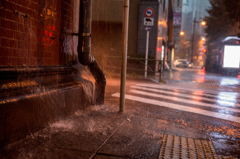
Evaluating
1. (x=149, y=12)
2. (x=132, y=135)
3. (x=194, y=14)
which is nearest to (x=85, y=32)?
(x=132, y=135)

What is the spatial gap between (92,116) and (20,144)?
172cm

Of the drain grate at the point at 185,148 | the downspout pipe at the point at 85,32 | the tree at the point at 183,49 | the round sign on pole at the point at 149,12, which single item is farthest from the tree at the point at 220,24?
the tree at the point at 183,49

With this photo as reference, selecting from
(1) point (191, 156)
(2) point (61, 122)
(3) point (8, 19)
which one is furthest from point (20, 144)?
(1) point (191, 156)

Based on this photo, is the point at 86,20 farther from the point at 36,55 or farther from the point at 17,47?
the point at 17,47

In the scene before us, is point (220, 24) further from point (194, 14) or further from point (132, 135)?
point (194, 14)

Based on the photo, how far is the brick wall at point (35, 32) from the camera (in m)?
3.15

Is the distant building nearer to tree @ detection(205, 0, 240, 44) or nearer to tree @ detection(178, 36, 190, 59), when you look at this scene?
tree @ detection(178, 36, 190, 59)

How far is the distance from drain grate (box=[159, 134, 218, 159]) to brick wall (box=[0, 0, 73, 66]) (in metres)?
2.48

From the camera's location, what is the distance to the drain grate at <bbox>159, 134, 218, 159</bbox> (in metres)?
2.96

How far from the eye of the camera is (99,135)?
3.47 metres

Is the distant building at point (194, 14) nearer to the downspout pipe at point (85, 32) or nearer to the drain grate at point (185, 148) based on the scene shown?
the downspout pipe at point (85, 32)

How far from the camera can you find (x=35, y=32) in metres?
3.78

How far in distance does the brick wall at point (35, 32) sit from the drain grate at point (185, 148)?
8.14 feet

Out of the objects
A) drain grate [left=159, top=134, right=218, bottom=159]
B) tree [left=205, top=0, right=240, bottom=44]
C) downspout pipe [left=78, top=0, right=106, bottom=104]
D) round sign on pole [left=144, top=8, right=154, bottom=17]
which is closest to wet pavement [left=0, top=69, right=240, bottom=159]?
drain grate [left=159, top=134, right=218, bottom=159]
